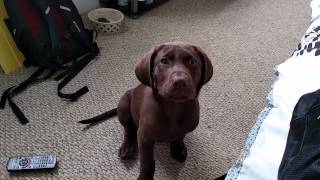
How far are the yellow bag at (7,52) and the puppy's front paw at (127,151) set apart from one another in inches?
28.1

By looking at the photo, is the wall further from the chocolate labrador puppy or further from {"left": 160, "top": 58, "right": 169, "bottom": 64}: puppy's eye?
{"left": 160, "top": 58, "right": 169, "bottom": 64}: puppy's eye

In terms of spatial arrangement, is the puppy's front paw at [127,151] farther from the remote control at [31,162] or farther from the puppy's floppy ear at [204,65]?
the puppy's floppy ear at [204,65]

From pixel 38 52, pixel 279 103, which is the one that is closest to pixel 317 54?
pixel 279 103

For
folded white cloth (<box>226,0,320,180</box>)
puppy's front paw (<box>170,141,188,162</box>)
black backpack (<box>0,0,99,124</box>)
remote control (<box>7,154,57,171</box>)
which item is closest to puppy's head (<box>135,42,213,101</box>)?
folded white cloth (<box>226,0,320,180</box>)

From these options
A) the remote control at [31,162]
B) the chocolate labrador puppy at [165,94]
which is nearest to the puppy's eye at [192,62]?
the chocolate labrador puppy at [165,94]

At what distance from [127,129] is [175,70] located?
44 cm

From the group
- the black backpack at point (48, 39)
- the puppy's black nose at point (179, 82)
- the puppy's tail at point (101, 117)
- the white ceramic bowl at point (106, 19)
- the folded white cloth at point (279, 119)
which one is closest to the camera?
the folded white cloth at point (279, 119)

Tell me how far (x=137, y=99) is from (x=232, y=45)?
37.9 inches

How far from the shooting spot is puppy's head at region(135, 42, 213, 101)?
2.84 feet

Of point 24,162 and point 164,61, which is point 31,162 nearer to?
point 24,162

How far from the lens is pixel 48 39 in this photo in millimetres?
1527

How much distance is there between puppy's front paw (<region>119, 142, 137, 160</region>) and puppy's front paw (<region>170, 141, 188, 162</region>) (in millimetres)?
143

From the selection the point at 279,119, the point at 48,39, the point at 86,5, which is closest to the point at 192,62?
the point at 279,119

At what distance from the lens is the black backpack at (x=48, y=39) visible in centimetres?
147
